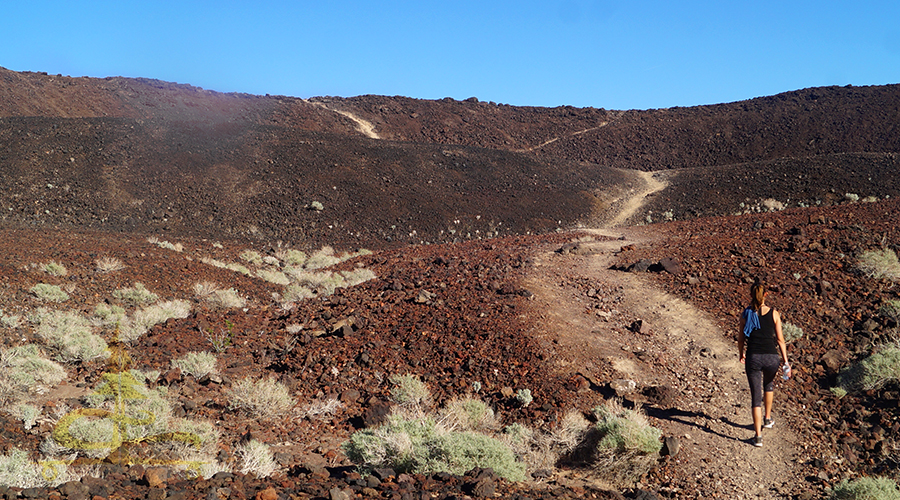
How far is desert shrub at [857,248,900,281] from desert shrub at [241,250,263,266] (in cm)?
1378

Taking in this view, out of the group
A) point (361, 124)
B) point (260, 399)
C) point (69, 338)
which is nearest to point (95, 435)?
point (260, 399)

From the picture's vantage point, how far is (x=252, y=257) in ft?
57.8

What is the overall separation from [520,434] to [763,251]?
19.8ft

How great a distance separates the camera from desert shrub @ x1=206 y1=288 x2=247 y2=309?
1195 cm

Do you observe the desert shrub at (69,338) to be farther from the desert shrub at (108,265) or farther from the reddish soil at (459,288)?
the desert shrub at (108,265)

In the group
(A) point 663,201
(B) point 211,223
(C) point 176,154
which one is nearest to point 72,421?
(B) point 211,223

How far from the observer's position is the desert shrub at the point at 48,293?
10.1 m

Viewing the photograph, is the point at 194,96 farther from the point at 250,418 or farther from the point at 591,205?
the point at 250,418

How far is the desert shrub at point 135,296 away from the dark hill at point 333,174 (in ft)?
34.3

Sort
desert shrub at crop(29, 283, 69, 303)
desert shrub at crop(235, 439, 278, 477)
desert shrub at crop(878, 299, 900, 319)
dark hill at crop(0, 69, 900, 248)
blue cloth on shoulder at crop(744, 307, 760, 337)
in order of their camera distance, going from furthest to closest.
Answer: dark hill at crop(0, 69, 900, 248) < desert shrub at crop(29, 283, 69, 303) < desert shrub at crop(878, 299, 900, 319) < blue cloth on shoulder at crop(744, 307, 760, 337) < desert shrub at crop(235, 439, 278, 477)

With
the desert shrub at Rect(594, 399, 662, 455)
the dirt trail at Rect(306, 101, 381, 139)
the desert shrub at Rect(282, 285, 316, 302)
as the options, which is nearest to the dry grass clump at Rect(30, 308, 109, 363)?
the desert shrub at Rect(282, 285, 316, 302)

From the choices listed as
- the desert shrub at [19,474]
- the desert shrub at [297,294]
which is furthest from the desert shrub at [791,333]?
the desert shrub at [297,294]

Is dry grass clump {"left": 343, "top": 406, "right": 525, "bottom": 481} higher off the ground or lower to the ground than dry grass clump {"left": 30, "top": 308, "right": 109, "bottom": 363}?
lower

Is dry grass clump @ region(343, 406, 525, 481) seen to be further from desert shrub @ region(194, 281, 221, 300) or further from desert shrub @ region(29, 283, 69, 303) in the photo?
desert shrub @ region(194, 281, 221, 300)
